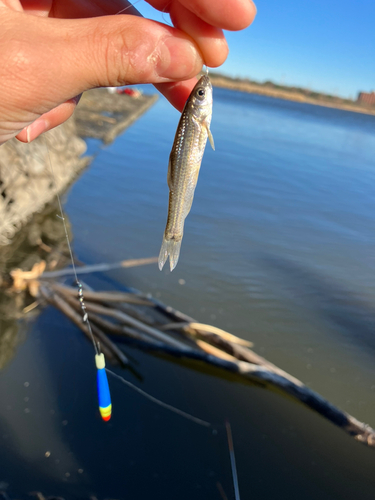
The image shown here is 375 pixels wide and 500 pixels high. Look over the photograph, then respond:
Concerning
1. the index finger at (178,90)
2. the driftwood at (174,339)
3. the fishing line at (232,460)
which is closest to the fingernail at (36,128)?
the index finger at (178,90)

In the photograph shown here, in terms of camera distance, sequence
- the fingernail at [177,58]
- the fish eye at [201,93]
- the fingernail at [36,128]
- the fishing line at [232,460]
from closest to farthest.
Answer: the fingernail at [177,58]
the fish eye at [201,93]
the fingernail at [36,128]
the fishing line at [232,460]

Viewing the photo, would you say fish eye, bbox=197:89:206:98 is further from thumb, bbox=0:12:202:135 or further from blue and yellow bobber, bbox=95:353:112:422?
blue and yellow bobber, bbox=95:353:112:422

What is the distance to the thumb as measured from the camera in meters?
2.23

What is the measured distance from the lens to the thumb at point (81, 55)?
2.23m

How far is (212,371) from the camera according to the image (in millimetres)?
5730

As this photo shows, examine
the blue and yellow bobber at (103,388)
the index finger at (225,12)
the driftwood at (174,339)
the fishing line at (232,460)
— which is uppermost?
the index finger at (225,12)

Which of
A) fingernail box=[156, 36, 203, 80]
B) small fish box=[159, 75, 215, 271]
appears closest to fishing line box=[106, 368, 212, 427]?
small fish box=[159, 75, 215, 271]

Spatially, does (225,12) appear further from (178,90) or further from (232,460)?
(232,460)

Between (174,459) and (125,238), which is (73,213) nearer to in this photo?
(125,238)

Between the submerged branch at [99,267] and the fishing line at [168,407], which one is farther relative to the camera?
the submerged branch at [99,267]

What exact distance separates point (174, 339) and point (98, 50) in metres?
4.54

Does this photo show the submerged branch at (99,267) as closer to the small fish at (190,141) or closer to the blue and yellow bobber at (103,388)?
the blue and yellow bobber at (103,388)

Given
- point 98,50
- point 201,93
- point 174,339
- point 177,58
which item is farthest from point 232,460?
point 98,50

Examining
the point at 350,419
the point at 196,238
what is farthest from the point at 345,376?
the point at 196,238
